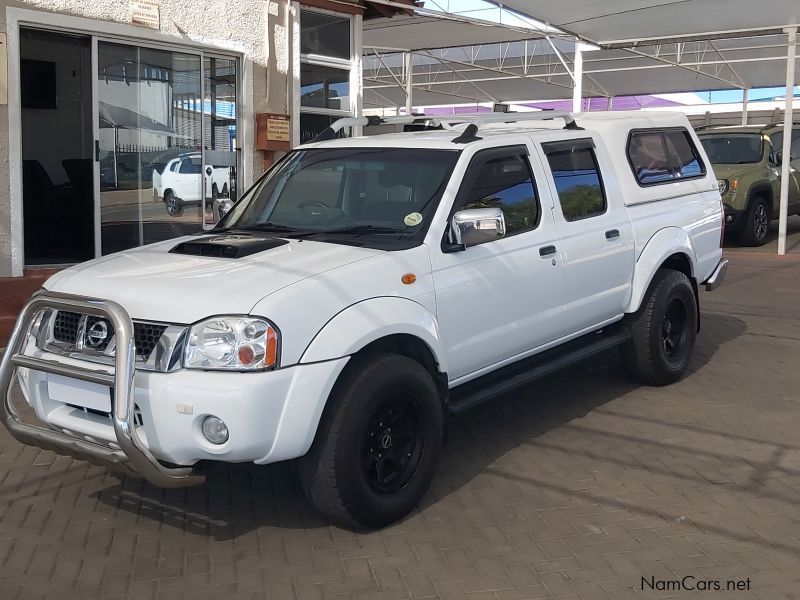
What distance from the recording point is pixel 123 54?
895 centimetres

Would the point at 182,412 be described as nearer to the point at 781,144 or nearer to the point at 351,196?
the point at 351,196

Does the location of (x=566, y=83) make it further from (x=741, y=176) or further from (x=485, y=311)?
(x=485, y=311)

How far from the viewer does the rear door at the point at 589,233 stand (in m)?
5.74

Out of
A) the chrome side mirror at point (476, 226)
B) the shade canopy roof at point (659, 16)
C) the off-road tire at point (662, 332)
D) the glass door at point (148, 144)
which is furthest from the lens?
the shade canopy roof at point (659, 16)

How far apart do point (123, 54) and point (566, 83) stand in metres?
22.4

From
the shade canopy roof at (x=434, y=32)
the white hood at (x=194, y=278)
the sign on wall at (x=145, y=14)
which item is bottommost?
the white hood at (x=194, y=278)

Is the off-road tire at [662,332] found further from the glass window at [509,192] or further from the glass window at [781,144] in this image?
the glass window at [781,144]

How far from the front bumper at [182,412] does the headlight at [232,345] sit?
1.9 inches

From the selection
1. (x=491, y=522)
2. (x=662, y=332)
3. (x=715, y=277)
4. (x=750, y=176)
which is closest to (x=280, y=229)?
(x=491, y=522)

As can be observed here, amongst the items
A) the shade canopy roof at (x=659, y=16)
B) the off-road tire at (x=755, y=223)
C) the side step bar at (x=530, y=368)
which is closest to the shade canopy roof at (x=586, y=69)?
the off-road tire at (x=755, y=223)

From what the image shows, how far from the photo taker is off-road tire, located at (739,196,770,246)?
15.3 meters

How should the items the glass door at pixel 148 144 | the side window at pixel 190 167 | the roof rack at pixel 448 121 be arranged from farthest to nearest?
the side window at pixel 190 167
the glass door at pixel 148 144
the roof rack at pixel 448 121

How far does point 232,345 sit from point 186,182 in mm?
6375

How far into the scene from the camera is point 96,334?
416cm
